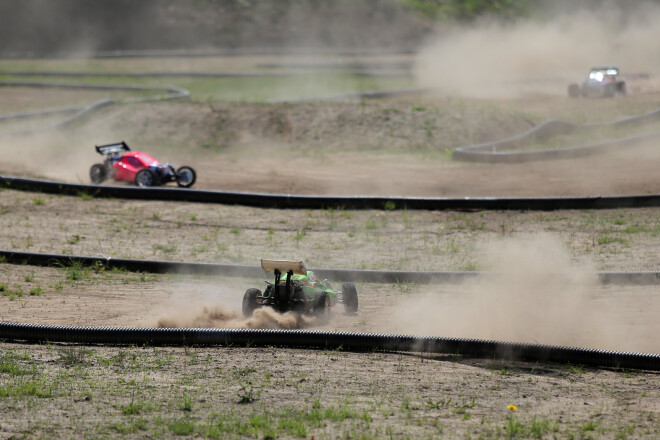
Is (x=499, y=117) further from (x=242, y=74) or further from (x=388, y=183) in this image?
(x=242, y=74)

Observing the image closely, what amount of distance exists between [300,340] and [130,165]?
1170 cm

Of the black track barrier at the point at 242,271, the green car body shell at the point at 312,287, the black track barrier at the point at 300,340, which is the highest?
the black track barrier at the point at 242,271

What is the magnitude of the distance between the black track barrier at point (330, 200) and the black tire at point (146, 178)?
1.06 m

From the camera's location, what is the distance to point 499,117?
1064 inches

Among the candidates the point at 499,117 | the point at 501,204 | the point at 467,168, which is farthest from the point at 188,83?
the point at 501,204

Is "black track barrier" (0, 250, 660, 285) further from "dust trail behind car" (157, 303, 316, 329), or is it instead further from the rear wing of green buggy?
the rear wing of green buggy

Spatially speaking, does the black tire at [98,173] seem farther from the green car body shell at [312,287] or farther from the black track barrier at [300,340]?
the black track barrier at [300,340]

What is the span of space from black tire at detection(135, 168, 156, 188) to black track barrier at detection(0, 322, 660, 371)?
9.86 meters

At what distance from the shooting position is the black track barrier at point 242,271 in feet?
40.0

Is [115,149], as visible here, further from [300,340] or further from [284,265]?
[300,340]

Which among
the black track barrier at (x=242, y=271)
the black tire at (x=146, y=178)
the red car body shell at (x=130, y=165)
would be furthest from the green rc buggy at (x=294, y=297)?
the red car body shell at (x=130, y=165)

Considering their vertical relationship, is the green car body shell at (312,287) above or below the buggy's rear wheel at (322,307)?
above

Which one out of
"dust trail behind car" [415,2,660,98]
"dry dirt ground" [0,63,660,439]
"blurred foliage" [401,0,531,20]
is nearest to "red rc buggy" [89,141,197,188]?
"dry dirt ground" [0,63,660,439]

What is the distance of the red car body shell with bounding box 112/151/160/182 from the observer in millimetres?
19734
